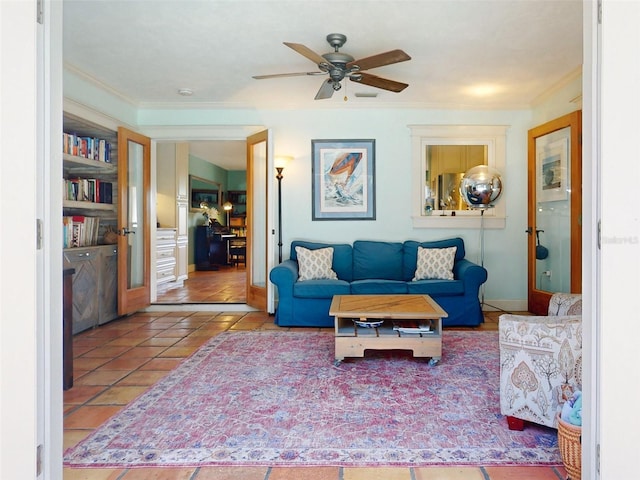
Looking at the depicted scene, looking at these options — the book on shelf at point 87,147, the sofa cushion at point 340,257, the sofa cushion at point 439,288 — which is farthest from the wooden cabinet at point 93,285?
the sofa cushion at point 439,288

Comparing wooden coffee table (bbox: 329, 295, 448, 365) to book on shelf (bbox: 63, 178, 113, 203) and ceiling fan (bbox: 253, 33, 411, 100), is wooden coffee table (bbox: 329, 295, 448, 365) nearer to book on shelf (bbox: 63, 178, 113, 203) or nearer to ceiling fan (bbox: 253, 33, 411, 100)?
ceiling fan (bbox: 253, 33, 411, 100)

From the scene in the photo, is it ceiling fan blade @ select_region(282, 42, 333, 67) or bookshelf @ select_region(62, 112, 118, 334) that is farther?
bookshelf @ select_region(62, 112, 118, 334)

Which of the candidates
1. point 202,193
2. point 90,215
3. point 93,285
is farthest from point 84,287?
point 202,193

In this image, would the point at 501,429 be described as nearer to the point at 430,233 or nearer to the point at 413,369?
the point at 413,369

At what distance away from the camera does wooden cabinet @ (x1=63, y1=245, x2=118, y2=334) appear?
388 cm

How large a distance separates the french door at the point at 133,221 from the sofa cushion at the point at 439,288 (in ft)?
10.3

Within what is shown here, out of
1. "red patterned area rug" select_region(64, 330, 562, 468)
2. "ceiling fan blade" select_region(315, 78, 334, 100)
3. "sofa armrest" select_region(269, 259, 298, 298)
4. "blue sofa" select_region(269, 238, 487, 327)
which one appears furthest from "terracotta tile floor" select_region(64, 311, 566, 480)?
"ceiling fan blade" select_region(315, 78, 334, 100)

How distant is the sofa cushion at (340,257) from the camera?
4.76 meters

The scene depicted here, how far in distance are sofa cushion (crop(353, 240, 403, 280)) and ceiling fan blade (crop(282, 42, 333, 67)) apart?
231 cm

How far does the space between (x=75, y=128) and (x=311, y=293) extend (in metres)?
3.04

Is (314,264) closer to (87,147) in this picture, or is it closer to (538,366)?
(87,147)

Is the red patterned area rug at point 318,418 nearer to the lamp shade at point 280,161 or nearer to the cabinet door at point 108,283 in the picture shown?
the cabinet door at point 108,283

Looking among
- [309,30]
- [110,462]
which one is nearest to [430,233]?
[309,30]

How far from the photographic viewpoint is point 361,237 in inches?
200
